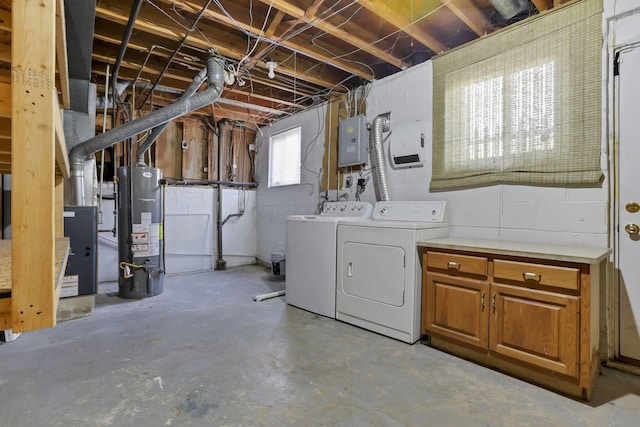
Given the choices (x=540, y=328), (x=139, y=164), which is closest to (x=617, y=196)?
(x=540, y=328)

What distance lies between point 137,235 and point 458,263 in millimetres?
3270

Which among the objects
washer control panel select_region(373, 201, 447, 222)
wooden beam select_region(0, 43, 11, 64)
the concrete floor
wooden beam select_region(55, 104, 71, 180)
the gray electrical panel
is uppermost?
the gray electrical panel

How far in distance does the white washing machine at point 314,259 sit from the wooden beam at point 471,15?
175 centimetres

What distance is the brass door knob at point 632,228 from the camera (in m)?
1.90

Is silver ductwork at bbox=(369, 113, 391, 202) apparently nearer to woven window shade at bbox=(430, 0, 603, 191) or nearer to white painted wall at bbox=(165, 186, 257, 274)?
woven window shade at bbox=(430, 0, 603, 191)

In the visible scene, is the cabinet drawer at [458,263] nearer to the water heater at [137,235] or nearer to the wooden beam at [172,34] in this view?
the wooden beam at [172,34]

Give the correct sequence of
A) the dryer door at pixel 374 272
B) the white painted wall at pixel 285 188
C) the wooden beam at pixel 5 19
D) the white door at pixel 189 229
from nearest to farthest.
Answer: the wooden beam at pixel 5 19, the dryer door at pixel 374 272, the white painted wall at pixel 285 188, the white door at pixel 189 229

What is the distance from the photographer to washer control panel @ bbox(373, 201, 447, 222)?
2.67 m

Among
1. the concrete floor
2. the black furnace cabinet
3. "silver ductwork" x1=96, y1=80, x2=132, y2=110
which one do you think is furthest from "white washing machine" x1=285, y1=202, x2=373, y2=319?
"silver ductwork" x1=96, y1=80, x2=132, y2=110

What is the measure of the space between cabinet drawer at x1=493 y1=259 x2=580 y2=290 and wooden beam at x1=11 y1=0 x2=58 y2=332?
213cm

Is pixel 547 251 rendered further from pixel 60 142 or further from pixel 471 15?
pixel 60 142

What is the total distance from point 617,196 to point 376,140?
6.27 feet

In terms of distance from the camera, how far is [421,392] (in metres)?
1.70

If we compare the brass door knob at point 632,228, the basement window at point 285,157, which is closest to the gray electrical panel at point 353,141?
the basement window at point 285,157
